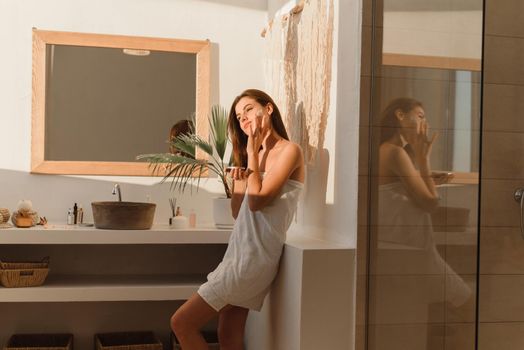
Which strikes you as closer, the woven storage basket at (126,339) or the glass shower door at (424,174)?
the glass shower door at (424,174)

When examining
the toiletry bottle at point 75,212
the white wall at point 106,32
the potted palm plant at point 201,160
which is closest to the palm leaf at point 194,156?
the potted palm plant at point 201,160

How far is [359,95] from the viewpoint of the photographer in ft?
8.77

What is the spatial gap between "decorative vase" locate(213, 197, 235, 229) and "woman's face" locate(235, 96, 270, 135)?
0.77m

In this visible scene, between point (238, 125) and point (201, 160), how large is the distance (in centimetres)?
58

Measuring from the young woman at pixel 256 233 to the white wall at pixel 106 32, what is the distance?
128cm

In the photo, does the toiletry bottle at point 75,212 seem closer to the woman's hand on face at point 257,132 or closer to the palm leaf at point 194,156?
the palm leaf at point 194,156

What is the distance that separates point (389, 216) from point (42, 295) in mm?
2054

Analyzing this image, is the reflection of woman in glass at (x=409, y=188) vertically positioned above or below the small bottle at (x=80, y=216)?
above

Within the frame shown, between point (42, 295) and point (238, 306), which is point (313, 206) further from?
point (42, 295)

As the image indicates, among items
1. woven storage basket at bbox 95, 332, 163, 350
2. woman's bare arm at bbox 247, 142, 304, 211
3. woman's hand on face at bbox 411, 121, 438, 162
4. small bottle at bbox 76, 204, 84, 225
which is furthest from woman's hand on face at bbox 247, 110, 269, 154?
woven storage basket at bbox 95, 332, 163, 350

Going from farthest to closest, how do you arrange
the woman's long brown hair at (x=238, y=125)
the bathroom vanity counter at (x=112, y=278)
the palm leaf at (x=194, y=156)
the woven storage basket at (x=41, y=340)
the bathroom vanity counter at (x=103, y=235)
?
the woven storage basket at (x=41, y=340), the palm leaf at (x=194, y=156), the bathroom vanity counter at (x=112, y=278), the bathroom vanity counter at (x=103, y=235), the woman's long brown hair at (x=238, y=125)

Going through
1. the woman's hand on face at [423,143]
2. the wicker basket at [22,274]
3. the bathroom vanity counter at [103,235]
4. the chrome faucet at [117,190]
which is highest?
the woman's hand on face at [423,143]

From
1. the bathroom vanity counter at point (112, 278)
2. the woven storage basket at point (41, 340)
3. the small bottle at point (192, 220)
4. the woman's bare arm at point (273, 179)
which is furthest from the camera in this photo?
the small bottle at point (192, 220)

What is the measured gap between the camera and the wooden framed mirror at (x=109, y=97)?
4156 millimetres
